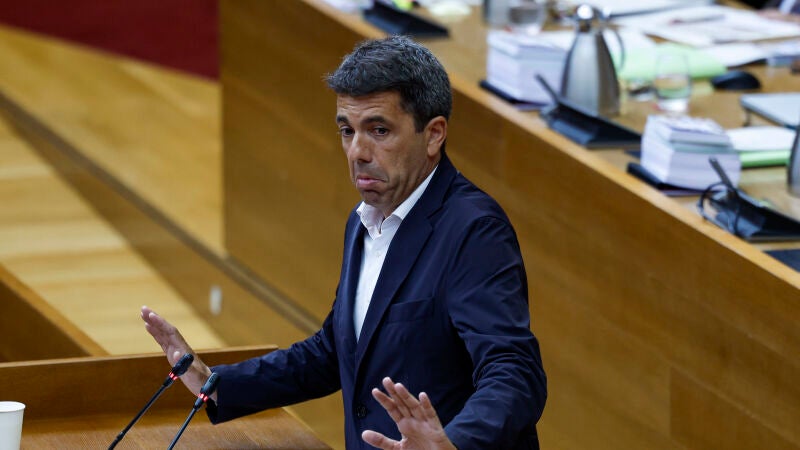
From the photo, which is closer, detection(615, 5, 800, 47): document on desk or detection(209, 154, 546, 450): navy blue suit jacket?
detection(209, 154, 546, 450): navy blue suit jacket

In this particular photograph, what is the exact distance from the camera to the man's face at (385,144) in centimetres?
121

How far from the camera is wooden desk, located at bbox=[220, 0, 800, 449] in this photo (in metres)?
1.57

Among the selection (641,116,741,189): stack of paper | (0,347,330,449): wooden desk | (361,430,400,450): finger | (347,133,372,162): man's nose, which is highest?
(347,133,372,162): man's nose

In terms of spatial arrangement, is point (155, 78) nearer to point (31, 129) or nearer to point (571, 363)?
point (31, 129)

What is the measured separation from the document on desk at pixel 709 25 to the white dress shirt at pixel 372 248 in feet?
4.27

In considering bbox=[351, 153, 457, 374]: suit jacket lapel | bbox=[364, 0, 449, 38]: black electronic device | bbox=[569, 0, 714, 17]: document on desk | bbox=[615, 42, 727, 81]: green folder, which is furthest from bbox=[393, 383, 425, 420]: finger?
bbox=[569, 0, 714, 17]: document on desk

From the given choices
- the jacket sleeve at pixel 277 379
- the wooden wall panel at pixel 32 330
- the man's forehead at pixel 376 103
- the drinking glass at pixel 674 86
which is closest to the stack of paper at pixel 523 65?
the drinking glass at pixel 674 86

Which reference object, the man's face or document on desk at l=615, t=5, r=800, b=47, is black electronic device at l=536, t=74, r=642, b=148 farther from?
the man's face

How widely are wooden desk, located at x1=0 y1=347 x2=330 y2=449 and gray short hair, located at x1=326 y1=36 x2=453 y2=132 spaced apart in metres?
0.38

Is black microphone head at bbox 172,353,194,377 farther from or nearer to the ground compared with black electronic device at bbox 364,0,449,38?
nearer to the ground

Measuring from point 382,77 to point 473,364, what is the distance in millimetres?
241

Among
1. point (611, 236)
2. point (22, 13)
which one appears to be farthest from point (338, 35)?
point (22, 13)

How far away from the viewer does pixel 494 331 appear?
1166 millimetres

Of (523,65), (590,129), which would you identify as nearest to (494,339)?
(590,129)
